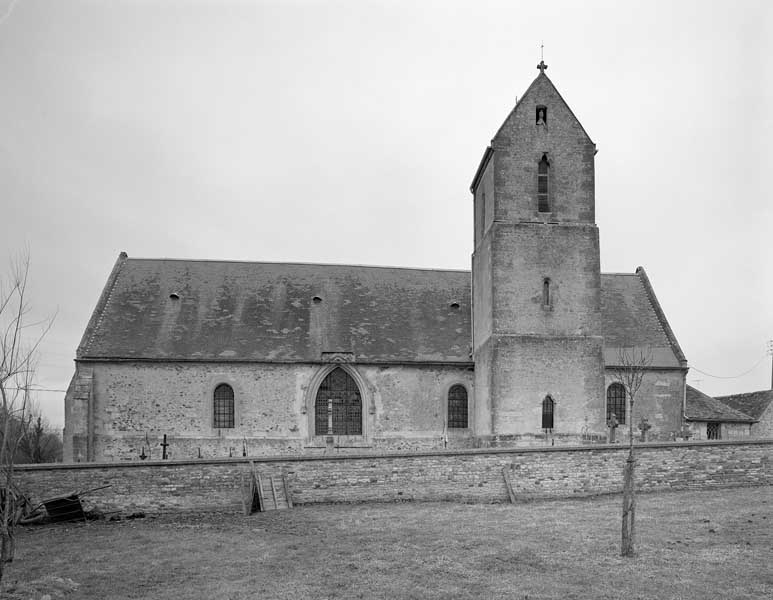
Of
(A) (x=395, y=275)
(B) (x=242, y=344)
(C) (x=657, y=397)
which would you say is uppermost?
(A) (x=395, y=275)

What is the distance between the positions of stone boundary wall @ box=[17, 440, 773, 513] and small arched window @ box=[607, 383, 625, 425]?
9.50 meters

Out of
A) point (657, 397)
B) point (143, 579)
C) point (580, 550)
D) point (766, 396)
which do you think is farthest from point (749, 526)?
point (766, 396)

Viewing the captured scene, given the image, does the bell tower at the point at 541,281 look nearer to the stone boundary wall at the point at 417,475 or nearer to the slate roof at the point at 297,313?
the slate roof at the point at 297,313

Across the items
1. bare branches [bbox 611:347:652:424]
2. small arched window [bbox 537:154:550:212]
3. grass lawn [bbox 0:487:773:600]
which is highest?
small arched window [bbox 537:154:550:212]

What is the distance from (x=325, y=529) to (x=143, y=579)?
495cm

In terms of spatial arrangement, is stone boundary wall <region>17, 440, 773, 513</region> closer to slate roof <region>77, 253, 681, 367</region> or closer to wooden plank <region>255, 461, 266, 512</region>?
wooden plank <region>255, 461, 266, 512</region>

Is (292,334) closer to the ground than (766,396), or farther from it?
farther from it

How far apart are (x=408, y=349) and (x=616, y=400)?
868 centimetres

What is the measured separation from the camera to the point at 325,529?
16.9m

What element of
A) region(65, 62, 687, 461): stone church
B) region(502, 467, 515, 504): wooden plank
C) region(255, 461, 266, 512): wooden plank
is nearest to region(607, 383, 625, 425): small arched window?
region(65, 62, 687, 461): stone church

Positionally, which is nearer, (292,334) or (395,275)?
(292,334)

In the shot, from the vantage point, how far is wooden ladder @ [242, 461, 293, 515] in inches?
784

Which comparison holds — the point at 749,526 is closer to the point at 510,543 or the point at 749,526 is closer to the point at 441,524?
the point at 510,543

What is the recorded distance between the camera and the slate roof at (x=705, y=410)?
1330 inches
